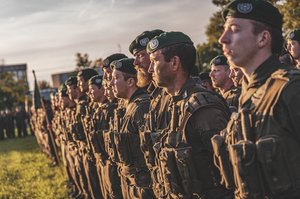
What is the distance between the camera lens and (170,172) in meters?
3.59

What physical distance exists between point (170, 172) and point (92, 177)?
4.53m

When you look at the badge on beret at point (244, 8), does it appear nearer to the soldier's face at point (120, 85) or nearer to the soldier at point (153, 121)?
the soldier at point (153, 121)

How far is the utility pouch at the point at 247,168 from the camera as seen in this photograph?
2607mm

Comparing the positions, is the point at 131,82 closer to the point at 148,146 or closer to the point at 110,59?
the point at 110,59

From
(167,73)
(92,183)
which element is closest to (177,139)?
(167,73)

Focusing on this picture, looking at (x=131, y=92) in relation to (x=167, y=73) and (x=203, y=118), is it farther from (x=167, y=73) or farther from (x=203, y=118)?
(x=203, y=118)

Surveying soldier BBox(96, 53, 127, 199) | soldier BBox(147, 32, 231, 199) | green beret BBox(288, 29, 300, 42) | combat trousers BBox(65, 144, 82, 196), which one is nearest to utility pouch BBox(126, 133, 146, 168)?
soldier BBox(96, 53, 127, 199)

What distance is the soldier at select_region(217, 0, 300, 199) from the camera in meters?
2.54

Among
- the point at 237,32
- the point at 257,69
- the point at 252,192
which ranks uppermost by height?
the point at 237,32

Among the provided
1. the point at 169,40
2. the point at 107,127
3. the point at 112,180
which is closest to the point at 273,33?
the point at 169,40

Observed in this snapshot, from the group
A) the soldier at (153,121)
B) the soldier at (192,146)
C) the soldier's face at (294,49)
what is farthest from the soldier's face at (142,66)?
the soldier's face at (294,49)

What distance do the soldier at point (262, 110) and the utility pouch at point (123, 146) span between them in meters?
2.27

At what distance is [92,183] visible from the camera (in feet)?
26.0

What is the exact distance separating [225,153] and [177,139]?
2.30 ft
